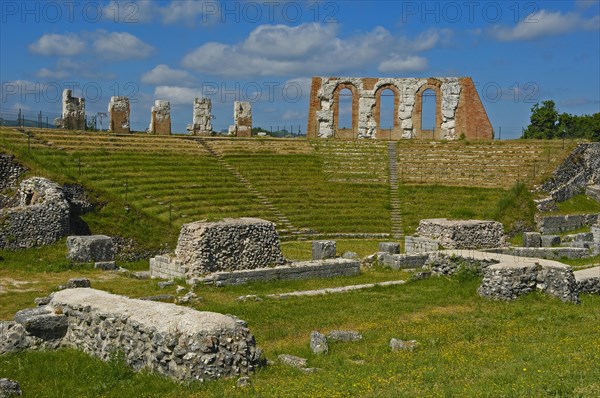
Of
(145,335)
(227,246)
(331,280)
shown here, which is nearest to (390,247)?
(331,280)

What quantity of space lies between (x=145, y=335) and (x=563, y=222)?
31.0 metres

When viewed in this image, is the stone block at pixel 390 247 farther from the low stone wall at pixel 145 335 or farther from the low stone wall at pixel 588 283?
the low stone wall at pixel 145 335

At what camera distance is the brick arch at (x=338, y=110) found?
2217 inches

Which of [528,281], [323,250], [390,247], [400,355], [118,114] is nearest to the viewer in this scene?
[400,355]

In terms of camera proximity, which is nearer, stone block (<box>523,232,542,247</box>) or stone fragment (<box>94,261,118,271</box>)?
stone fragment (<box>94,261,118,271</box>)

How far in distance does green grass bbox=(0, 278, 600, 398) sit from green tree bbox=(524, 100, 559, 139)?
2259 inches

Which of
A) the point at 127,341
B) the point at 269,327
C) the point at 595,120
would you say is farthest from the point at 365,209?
the point at 595,120

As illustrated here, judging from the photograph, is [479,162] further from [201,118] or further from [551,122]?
[551,122]

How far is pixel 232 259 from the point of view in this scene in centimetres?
2197

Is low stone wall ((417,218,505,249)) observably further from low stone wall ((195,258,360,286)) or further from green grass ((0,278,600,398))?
green grass ((0,278,600,398))

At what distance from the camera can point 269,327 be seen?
14992mm

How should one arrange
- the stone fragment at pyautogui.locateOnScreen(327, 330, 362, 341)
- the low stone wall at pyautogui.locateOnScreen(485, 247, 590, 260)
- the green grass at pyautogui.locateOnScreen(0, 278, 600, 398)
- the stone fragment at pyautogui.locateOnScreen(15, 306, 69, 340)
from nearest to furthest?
the green grass at pyautogui.locateOnScreen(0, 278, 600, 398), the stone fragment at pyautogui.locateOnScreen(15, 306, 69, 340), the stone fragment at pyautogui.locateOnScreen(327, 330, 362, 341), the low stone wall at pyautogui.locateOnScreen(485, 247, 590, 260)

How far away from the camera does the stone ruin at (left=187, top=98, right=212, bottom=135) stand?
5059 cm

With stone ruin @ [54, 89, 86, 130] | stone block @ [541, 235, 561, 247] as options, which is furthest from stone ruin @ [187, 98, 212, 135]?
stone block @ [541, 235, 561, 247]
